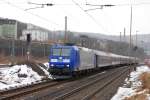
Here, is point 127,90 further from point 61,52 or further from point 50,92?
point 61,52

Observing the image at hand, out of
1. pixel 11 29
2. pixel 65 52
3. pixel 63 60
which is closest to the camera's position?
pixel 63 60

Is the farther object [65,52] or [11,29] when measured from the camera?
[11,29]

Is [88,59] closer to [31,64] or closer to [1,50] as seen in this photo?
[31,64]

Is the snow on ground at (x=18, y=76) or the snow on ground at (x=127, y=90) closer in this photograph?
the snow on ground at (x=127, y=90)

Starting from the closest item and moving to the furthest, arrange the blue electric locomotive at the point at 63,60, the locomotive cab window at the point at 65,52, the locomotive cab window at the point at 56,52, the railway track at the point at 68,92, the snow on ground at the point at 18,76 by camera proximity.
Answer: the railway track at the point at 68,92 → the snow on ground at the point at 18,76 → the blue electric locomotive at the point at 63,60 → the locomotive cab window at the point at 65,52 → the locomotive cab window at the point at 56,52

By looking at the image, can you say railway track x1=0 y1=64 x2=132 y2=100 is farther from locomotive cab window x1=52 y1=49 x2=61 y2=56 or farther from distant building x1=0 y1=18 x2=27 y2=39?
distant building x1=0 y1=18 x2=27 y2=39

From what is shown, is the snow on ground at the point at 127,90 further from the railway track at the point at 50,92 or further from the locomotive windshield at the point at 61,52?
the locomotive windshield at the point at 61,52

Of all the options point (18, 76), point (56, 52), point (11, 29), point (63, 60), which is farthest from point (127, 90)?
point (11, 29)

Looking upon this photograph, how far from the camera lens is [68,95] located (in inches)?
845

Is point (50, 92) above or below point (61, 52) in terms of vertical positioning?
below

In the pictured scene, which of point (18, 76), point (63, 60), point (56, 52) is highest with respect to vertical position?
Answer: point (56, 52)

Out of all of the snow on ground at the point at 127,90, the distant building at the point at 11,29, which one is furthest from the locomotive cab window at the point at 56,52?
the distant building at the point at 11,29

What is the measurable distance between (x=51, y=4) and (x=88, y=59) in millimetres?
14090

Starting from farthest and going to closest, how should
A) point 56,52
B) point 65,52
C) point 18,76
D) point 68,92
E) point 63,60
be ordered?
point 56,52, point 65,52, point 63,60, point 18,76, point 68,92
